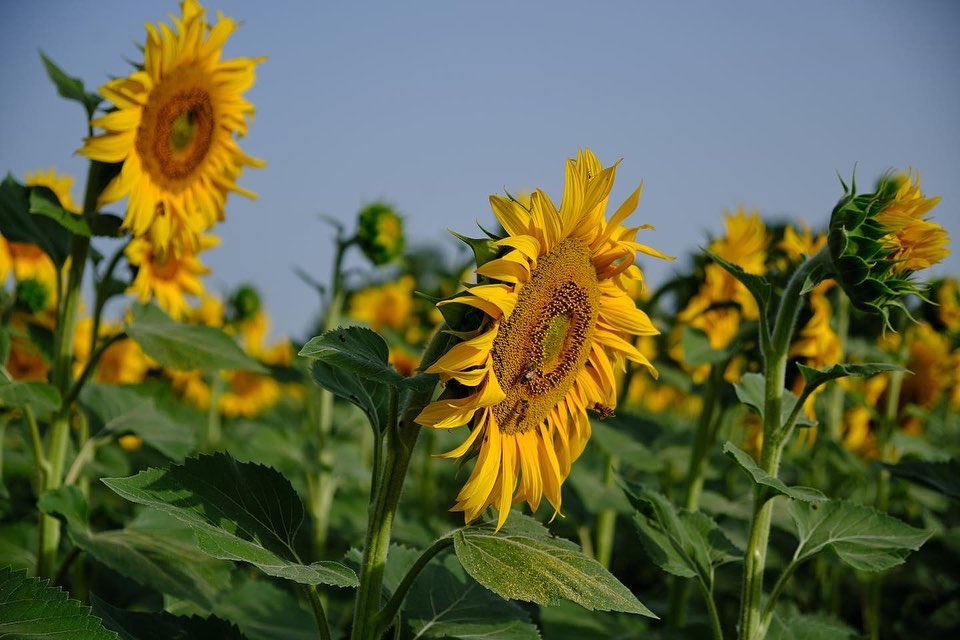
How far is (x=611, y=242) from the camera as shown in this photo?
1.31 meters

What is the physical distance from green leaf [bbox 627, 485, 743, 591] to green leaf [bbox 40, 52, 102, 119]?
139cm

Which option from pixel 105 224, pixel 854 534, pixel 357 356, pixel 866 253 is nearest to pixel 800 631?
pixel 854 534

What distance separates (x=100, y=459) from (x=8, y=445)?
0.97 metres

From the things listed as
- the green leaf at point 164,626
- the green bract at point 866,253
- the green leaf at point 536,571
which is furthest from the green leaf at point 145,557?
the green bract at point 866,253

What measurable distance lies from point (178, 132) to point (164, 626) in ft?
4.15

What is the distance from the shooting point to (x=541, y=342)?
126 cm

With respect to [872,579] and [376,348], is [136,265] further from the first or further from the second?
[872,579]

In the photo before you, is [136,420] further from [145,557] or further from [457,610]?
[457,610]

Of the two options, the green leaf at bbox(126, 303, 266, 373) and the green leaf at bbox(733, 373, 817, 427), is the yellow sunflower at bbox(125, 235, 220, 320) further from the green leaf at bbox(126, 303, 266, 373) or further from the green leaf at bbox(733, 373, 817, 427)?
the green leaf at bbox(733, 373, 817, 427)

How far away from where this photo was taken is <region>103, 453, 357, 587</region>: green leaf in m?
1.12

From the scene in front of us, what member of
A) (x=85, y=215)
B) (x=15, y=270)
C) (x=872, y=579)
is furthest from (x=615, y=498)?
(x=15, y=270)

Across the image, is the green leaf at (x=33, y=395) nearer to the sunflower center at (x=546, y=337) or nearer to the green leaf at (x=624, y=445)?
the sunflower center at (x=546, y=337)

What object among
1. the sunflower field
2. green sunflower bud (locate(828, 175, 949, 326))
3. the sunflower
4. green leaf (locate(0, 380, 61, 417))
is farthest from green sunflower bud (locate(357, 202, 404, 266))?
green sunflower bud (locate(828, 175, 949, 326))

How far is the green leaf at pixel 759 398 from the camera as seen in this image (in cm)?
153
